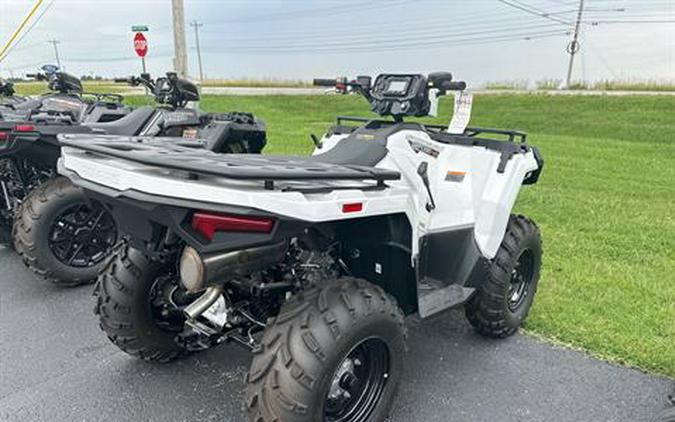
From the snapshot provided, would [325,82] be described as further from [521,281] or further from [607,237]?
[607,237]

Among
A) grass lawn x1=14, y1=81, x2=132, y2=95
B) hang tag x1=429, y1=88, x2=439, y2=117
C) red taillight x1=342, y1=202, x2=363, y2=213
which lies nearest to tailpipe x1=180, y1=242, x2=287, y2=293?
red taillight x1=342, y1=202, x2=363, y2=213

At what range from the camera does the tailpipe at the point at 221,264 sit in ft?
6.65

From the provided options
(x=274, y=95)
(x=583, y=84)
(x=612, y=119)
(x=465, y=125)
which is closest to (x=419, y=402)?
(x=465, y=125)

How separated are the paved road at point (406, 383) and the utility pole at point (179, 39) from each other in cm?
687

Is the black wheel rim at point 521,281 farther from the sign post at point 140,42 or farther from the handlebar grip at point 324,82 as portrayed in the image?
the sign post at point 140,42

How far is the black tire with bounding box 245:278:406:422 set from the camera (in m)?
2.05

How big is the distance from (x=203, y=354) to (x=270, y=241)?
5.34ft

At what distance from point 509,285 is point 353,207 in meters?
1.70

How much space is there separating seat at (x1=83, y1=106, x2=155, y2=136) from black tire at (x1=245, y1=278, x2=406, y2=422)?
10.9 ft

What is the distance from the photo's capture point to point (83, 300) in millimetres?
4207

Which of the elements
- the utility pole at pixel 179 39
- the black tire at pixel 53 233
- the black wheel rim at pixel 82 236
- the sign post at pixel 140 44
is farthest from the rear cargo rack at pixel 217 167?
the sign post at pixel 140 44

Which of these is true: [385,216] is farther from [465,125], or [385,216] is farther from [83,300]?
[83,300]

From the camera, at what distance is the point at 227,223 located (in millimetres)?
1946

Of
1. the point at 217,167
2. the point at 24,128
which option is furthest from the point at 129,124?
the point at 217,167
